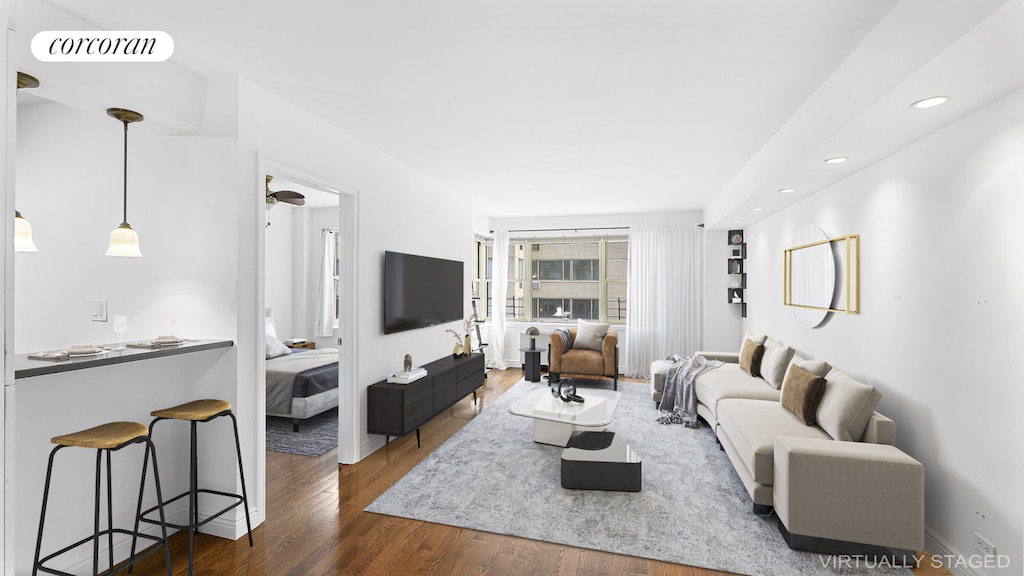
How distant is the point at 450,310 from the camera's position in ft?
18.0

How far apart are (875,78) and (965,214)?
2.86 feet

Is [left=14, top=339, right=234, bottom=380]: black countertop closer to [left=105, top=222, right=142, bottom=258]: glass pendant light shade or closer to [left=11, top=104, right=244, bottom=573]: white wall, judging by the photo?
[left=11, top=104, right=244, bottom=573]: white wall

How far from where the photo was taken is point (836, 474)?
2379 mm

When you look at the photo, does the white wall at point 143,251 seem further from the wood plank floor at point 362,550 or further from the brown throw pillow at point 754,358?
the brown throw pillow at point 754,358

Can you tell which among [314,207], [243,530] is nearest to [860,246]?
[243,530]

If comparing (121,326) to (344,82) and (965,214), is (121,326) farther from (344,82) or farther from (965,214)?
(965,214)

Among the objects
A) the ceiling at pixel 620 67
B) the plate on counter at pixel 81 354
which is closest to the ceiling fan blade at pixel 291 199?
the ceiling at pixel 620 67

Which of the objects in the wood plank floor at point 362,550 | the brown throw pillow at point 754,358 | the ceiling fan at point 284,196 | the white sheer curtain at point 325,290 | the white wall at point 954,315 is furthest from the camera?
the white sheer curtain at point 325,290

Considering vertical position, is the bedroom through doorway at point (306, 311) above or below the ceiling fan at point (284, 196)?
below

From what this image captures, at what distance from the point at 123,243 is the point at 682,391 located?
4.77 m

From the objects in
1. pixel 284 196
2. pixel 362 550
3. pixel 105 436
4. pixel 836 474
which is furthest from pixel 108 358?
pixel 836 474

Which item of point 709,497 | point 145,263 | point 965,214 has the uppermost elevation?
point 965,214

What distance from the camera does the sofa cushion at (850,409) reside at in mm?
2670

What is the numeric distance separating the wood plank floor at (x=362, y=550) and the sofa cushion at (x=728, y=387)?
5.62ft
